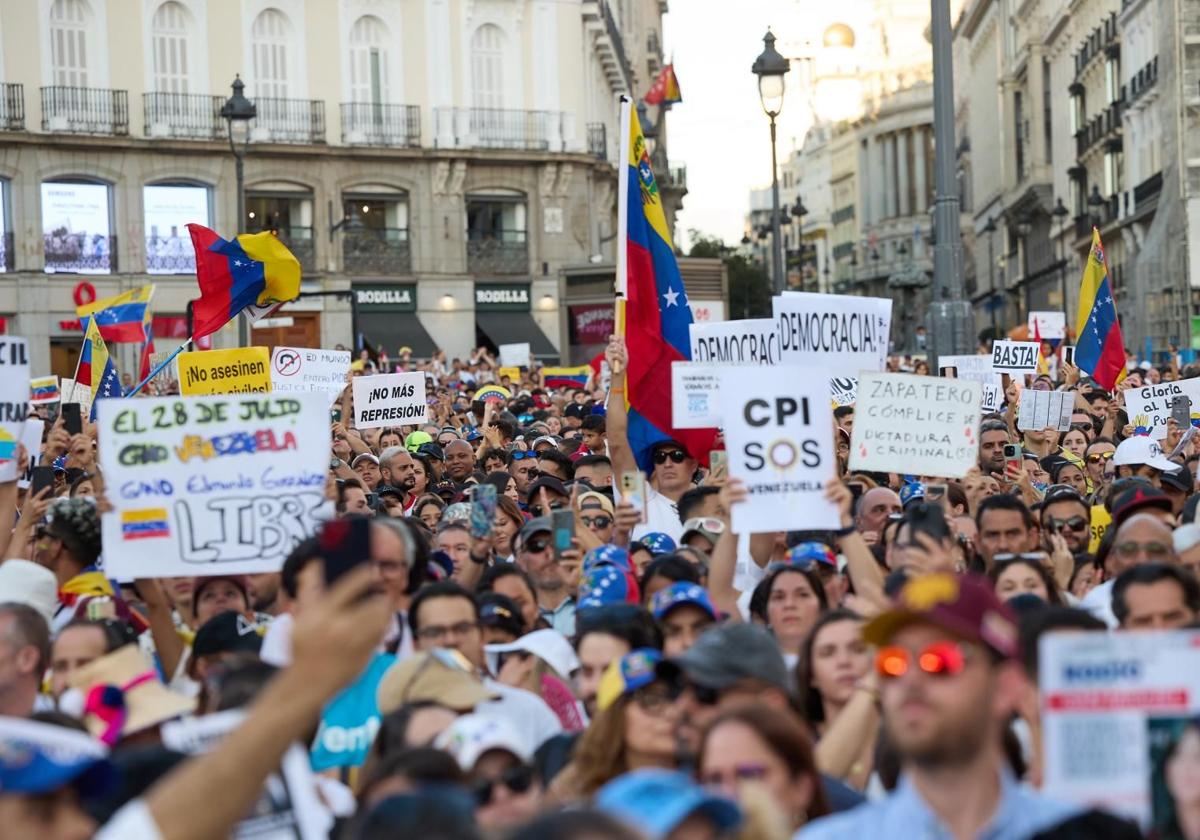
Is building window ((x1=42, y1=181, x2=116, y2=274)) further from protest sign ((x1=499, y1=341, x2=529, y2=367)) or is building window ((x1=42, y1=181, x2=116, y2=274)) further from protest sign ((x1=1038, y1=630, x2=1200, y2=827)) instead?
protest sign ((x1=1038, y1=630, x2=1200, y2=827))

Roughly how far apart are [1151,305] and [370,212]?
20113mm

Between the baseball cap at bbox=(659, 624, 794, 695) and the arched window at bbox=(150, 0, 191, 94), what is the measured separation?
145 ft

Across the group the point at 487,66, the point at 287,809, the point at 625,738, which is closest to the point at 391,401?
the point at 625,738

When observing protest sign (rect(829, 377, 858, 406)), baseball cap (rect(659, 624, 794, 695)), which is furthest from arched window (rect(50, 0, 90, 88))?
baseball cap (rect(659, 624, 794, 695))

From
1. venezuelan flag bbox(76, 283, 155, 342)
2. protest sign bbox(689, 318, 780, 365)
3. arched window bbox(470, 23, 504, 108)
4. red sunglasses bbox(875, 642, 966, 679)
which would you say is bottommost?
red sunglasses bbox(875, 642, 966, 679)

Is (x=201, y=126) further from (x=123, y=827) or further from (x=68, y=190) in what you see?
(x=123, y=827)

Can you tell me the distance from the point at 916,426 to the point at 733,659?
568cm

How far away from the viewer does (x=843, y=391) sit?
53.9ft

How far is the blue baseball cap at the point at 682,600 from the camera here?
279 inches

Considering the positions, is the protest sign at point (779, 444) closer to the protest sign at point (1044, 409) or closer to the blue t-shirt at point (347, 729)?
the blue t-shirt at point (347, 729)

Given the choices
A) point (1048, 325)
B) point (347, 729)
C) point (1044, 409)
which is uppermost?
point (1048, 325)

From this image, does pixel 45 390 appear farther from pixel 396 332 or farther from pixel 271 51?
pixel 271 51

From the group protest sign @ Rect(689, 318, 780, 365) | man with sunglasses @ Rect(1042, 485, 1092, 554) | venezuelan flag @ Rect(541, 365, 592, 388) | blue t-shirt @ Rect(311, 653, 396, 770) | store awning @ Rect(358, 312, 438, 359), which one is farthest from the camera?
store awning @ Rect(358, 312, 438, 359)

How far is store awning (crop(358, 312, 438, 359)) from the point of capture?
49.3m
